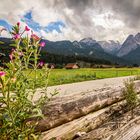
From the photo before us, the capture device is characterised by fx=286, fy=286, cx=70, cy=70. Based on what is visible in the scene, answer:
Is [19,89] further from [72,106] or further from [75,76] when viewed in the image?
[75,76]

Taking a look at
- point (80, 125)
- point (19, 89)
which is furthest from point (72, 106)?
point (19, 89)

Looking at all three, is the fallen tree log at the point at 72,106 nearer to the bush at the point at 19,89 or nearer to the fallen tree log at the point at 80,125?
the fallen tree log at the point at 80,125

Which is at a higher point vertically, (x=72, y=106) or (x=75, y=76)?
(x=75, y=76)

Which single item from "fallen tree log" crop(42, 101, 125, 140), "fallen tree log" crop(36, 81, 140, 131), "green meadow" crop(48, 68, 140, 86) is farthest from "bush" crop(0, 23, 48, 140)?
"green meadow" crop(48, 68, 140, 86)

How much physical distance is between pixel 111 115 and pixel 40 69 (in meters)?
A: 3.27

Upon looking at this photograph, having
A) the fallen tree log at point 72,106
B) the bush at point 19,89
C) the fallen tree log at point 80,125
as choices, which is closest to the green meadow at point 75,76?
the fallen tree log at point 72,106

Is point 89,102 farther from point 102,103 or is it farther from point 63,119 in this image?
point 63,119

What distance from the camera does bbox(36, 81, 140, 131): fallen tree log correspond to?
4637 millimetres

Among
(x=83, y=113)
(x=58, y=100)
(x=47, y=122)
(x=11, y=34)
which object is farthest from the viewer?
(x=83, y=113)

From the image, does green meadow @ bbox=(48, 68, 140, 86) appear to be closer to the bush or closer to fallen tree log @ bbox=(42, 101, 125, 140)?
fallen tree log @ bbox=(42, 101, 125, 140)

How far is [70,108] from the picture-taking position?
5184mm

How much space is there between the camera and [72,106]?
526 cm

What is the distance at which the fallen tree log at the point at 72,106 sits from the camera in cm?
464

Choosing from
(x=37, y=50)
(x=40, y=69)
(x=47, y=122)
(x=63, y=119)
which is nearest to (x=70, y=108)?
(x=63, y=119)
